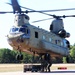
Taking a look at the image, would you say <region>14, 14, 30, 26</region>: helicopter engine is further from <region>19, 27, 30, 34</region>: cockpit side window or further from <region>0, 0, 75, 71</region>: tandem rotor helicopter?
<region>19, 27, 30, 34</region>: cockpit side window

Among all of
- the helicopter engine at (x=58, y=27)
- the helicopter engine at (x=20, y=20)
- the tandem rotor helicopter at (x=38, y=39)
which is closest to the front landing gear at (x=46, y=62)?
the tandem rotor helicopter at (x=38, y=39)

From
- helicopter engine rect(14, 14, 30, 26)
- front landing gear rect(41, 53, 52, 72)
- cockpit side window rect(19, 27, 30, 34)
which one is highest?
helicopter engine rect(14, 14, 30, 26)

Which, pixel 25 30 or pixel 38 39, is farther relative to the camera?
pixel 38 39

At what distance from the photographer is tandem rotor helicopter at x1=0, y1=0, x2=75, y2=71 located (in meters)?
40.8

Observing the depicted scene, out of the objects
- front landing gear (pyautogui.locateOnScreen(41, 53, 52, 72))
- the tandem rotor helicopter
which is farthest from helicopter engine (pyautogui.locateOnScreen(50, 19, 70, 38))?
front landing gear (pyautogui.locateOnScreen(41, 53, 52, 72))

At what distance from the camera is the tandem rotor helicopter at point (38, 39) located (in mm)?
40781

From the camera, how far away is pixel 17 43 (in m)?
40.4

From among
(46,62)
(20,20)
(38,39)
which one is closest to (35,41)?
(38,39)

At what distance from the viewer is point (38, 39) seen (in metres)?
43.4

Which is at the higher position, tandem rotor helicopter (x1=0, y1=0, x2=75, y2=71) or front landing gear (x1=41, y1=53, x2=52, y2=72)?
tandem rotor helicopter (x1=0, y1=0, x2=75, y2=71)

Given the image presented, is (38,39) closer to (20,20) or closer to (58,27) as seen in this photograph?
(20,20)

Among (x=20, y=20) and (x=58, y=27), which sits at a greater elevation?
(x=20, y=20)

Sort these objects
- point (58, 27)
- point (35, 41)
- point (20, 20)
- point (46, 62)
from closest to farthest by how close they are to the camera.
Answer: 1. point (20, 20)
2. point (35, 41)
3. point (46, 62)
4. point (58, 27)

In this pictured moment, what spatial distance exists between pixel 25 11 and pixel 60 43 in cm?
2077
